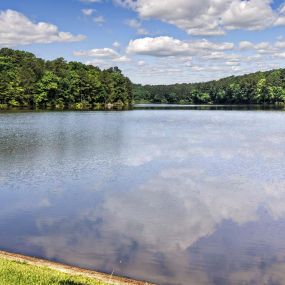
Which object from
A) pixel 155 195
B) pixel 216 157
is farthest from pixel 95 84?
pixel 155 195

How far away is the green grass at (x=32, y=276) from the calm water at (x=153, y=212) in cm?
A: 227

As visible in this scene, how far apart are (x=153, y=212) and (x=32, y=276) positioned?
31.7 feet

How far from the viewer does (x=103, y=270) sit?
42.0 feet

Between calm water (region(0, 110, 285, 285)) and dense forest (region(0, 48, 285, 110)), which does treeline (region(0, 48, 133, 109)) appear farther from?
calm water (region(0, 110, 285, 285))

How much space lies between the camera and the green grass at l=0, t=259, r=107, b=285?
9.55 m

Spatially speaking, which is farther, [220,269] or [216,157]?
[216,157]

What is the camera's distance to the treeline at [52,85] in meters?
132

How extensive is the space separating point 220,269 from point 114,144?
3152 centimetres

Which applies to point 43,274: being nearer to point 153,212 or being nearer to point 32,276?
point 32,276

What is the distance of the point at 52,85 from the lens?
139375mm

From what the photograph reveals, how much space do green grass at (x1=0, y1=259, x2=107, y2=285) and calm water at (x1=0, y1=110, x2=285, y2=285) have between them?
7.44 feet

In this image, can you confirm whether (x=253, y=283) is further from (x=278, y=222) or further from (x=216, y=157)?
(x=216, y=157)

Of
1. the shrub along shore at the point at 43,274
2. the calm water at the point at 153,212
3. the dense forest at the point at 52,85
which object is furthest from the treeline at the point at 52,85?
the shrub along shore at the point at 43,274

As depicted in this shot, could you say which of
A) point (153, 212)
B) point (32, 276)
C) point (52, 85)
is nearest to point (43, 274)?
point (32, 276)
